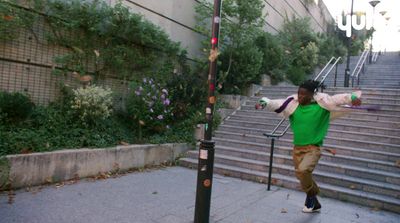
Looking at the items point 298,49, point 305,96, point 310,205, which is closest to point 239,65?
point 298,49

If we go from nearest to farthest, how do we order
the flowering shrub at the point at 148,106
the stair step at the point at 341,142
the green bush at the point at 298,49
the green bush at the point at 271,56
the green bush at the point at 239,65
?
the stair step at the point at 341,142, the flowering shrub at the point at 148,106, the green bush at the point at 239,65, the green bush at the point at 271,56, the green bush at the point at 298,49

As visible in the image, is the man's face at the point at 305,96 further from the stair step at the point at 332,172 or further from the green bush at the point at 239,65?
the green bush at the point at 239,65

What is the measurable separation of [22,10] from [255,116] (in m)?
6.50

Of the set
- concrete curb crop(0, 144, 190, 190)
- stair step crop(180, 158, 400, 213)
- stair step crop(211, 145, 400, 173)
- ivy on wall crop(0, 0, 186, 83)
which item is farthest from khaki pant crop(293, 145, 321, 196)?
ivy on wall crop(0, 0, 186, 83)

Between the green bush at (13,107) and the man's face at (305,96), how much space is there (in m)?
4.48

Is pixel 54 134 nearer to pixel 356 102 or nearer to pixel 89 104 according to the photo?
pixel 89 104

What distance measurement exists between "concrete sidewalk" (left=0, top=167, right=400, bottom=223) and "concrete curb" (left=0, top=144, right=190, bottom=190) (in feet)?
0.70

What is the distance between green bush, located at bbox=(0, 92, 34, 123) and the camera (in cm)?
569

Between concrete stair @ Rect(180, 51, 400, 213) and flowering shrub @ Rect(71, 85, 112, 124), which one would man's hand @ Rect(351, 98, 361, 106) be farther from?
flowering shrub @ Rect(71, 85, 112, 124)

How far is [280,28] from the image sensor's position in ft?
58.1

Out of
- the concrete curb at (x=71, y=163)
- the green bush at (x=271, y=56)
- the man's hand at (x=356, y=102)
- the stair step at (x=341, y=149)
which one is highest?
the green bush at (x=271, y=56)

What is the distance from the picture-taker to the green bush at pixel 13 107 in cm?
569

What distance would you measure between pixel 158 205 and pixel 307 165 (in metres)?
2.17

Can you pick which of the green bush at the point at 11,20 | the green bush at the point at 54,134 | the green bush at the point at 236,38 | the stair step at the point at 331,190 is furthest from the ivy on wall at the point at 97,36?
the stair step at the point at 331,190
